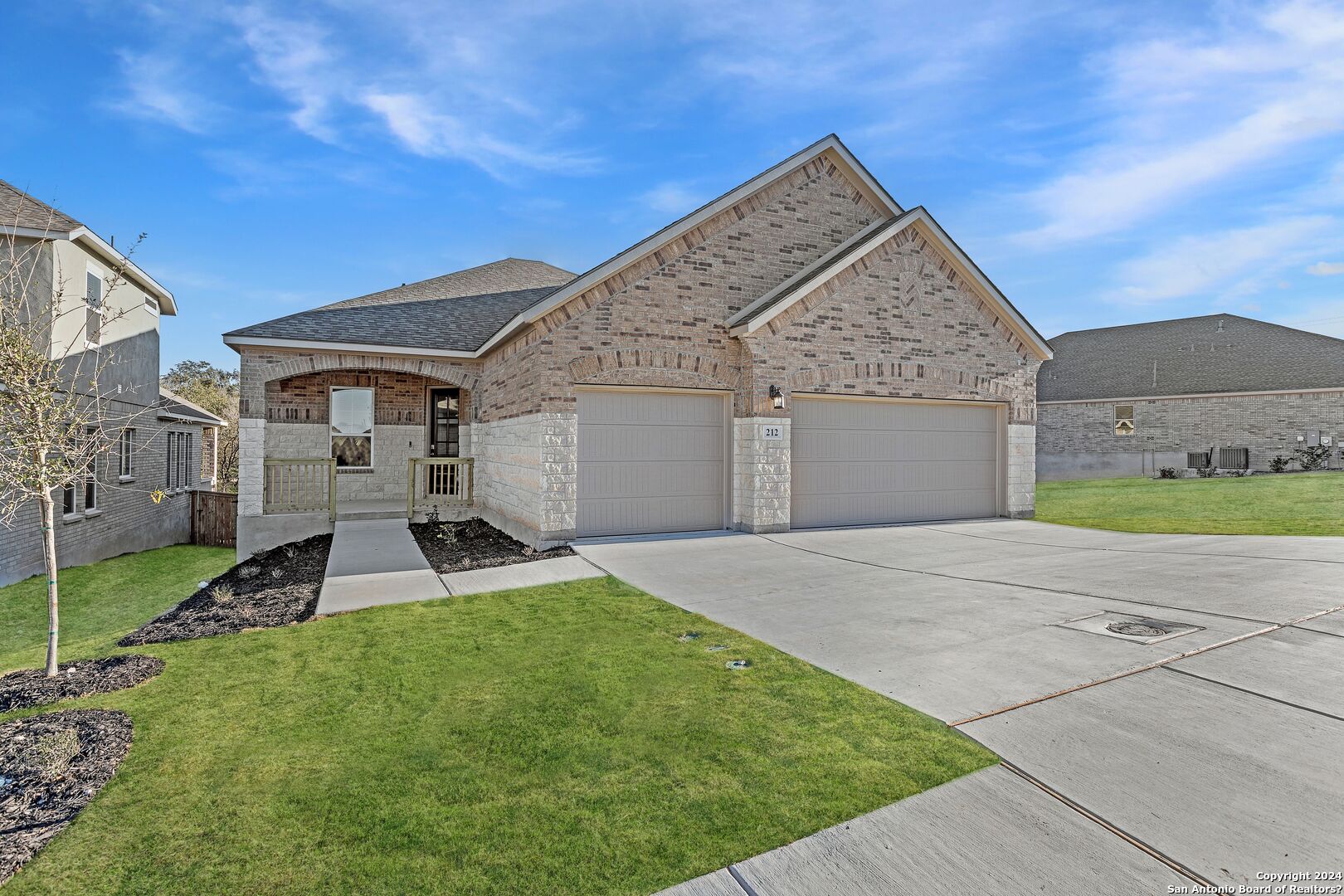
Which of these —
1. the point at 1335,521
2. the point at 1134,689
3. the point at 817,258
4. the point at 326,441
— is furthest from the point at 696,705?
the point at 1335,521

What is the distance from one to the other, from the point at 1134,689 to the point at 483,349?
1240cm

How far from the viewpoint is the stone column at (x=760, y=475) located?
37.4ft

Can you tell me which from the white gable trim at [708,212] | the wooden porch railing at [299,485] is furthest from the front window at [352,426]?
the white gable trim at [708,212]

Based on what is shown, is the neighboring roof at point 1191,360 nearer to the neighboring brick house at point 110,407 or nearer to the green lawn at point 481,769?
the green lawn at point 481,769

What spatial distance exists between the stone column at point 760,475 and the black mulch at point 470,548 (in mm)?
3388

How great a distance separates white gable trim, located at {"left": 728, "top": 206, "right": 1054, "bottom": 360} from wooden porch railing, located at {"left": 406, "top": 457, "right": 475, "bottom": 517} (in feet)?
23.8

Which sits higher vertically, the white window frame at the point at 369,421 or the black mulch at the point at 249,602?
the white window frame at the point at 369,421

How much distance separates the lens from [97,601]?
484 inches

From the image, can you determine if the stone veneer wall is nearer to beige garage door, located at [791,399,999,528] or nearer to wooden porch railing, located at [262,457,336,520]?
beige garage door, located at [791,399,999,528]

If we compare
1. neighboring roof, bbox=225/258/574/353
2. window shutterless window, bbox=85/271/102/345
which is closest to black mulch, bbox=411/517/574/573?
neighboring roof, bbox=225/258/574/353

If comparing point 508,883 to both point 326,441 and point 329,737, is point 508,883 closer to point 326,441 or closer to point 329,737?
point 329,737

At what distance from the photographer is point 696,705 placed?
4.20 metres

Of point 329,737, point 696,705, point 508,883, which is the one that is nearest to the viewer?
point 508,883

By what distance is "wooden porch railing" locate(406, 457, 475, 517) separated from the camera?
13781 millimetres
